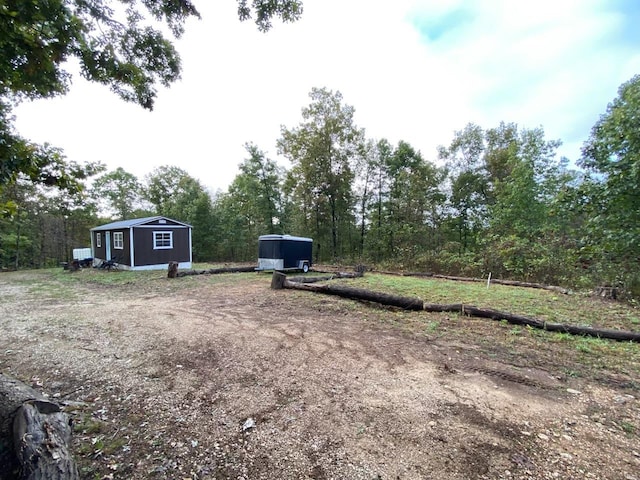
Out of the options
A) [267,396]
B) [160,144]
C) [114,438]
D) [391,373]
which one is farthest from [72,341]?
[160,144]

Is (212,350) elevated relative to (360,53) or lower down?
lower down

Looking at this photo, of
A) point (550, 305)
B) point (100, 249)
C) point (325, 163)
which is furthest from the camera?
point (325, 163)

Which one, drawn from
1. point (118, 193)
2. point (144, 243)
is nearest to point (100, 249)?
point (144, 243)

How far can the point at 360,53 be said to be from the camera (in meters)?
8.14

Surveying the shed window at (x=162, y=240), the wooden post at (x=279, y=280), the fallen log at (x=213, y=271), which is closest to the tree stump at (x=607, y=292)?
the wooden post at (x=279, y=280)

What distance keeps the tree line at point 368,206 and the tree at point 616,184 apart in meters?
2.52

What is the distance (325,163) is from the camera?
16.5 metres

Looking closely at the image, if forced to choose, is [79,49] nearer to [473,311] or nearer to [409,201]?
[473,311]

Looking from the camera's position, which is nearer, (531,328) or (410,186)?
(531,328)

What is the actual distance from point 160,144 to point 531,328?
28.1 meters

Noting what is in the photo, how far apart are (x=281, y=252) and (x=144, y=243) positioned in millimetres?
7150

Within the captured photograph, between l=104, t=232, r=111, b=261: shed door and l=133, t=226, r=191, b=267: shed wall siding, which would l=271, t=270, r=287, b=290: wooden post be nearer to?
l=133, t=226, r=191, b=267: shed wall siding

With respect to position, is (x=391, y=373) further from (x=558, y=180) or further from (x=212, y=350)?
(x=558, y=180)

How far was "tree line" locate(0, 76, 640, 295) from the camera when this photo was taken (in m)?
11.3
